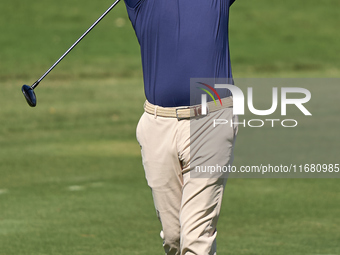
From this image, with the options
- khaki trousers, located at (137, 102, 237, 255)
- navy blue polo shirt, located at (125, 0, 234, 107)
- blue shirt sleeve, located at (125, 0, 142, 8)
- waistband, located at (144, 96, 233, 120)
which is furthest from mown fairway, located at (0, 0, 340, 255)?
blue shirt sleeve, located at (125, 0, 142, 8)

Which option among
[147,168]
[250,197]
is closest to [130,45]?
[250,197]

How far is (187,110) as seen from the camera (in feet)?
14.3

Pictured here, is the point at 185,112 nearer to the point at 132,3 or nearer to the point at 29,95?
the point at 132,3

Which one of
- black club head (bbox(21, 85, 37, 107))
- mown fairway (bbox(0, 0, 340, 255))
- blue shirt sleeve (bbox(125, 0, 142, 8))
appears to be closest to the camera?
blue shirt sleeve (bbox(125, 0, 142, 8))

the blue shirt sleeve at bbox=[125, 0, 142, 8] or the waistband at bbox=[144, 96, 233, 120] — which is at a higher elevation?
the blue shirt sleeve at bbox=[125, 0, 142, 8]

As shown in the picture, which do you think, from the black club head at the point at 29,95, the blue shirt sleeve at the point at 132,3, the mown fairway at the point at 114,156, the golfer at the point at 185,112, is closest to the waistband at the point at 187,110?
the golfer at the point at 185,112

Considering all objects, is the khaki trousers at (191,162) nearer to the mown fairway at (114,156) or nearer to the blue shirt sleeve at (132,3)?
the blue shirt sleeve at (132,3)

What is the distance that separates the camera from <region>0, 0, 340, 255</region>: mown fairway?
6902mm

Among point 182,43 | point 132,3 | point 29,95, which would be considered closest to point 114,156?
point 29,95

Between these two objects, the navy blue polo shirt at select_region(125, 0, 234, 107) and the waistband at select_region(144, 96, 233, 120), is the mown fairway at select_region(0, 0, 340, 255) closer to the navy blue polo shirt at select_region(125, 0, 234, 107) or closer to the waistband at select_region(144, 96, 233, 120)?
the waistband at select_region(144, 96, 233, 120)

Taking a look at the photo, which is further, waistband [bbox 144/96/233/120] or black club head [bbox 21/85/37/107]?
black club head [bbox 21/85/37/107]

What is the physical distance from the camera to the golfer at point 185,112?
4297mm

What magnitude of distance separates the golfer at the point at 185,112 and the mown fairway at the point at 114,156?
206 centimetres

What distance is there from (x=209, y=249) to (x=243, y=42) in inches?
880
